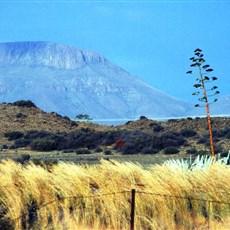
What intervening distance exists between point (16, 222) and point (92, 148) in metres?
38.4

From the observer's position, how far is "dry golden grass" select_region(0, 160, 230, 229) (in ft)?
33.8

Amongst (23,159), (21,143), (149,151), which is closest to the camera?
(23,159)

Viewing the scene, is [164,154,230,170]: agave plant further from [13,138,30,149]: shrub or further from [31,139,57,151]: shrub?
[13,138,30,149]: shrub

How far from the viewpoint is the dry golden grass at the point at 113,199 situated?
10289 mm

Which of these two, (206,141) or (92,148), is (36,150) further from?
(206,141)

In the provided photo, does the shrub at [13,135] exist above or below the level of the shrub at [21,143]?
above

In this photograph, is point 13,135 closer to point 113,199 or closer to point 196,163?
point 196,163

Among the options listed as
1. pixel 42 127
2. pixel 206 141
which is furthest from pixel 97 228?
pixel 42 127

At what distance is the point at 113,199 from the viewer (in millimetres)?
10539

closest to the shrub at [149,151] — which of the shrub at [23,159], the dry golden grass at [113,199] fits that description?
the shrub at [23,159]

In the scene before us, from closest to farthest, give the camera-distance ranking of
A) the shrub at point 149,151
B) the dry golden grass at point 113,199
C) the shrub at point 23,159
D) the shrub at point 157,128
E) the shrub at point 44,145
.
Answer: the dry golden grass at point 113,199, the shrub at point 23,159, the shrub at point 149,151, the shrub at point 44,145, the shrub at point 157,128

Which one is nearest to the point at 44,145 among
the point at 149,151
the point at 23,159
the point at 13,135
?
the point at 149,151

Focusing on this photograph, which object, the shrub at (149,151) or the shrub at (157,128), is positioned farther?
the shrub at (157,128)

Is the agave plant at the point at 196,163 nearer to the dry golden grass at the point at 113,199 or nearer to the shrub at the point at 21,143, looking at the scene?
the dry golden grass at the point at 113,199
